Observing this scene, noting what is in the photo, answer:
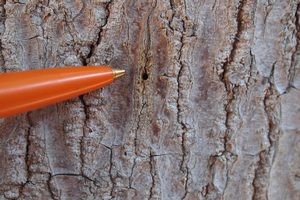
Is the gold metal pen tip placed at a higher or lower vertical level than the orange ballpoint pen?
higher

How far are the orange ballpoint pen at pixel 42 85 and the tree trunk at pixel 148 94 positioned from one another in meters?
0.09

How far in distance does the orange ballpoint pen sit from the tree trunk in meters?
0.09

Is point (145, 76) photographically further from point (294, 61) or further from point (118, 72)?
point (294, 61)

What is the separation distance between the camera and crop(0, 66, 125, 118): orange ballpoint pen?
590 mm

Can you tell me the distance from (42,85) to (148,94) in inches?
14.6

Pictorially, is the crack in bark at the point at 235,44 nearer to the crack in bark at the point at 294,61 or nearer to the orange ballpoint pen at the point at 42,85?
the crack in bark at the point at 294,61

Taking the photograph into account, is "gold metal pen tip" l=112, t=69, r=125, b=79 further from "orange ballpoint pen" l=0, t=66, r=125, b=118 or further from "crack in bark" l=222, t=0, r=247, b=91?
"crack in bark" l=222, t=0, r=247, b=91

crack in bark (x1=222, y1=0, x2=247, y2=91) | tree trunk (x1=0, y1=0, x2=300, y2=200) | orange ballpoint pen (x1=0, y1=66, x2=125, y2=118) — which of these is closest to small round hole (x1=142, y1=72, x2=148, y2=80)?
tree trunk (x1=0, y1=0, x2=300, y2=200)

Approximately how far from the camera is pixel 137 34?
77 cm

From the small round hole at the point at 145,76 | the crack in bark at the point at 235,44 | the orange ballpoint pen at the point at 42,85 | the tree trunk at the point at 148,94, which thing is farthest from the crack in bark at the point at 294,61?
the orange ballpoint pen at the point at 42,85

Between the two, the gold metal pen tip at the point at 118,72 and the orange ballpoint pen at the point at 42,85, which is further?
the gold metal pen tip at the point at 118,72

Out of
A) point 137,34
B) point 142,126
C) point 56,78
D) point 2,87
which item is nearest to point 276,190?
point 142,126

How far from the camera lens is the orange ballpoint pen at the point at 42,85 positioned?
590mm

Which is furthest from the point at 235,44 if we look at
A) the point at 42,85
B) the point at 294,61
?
the point at 42,85
